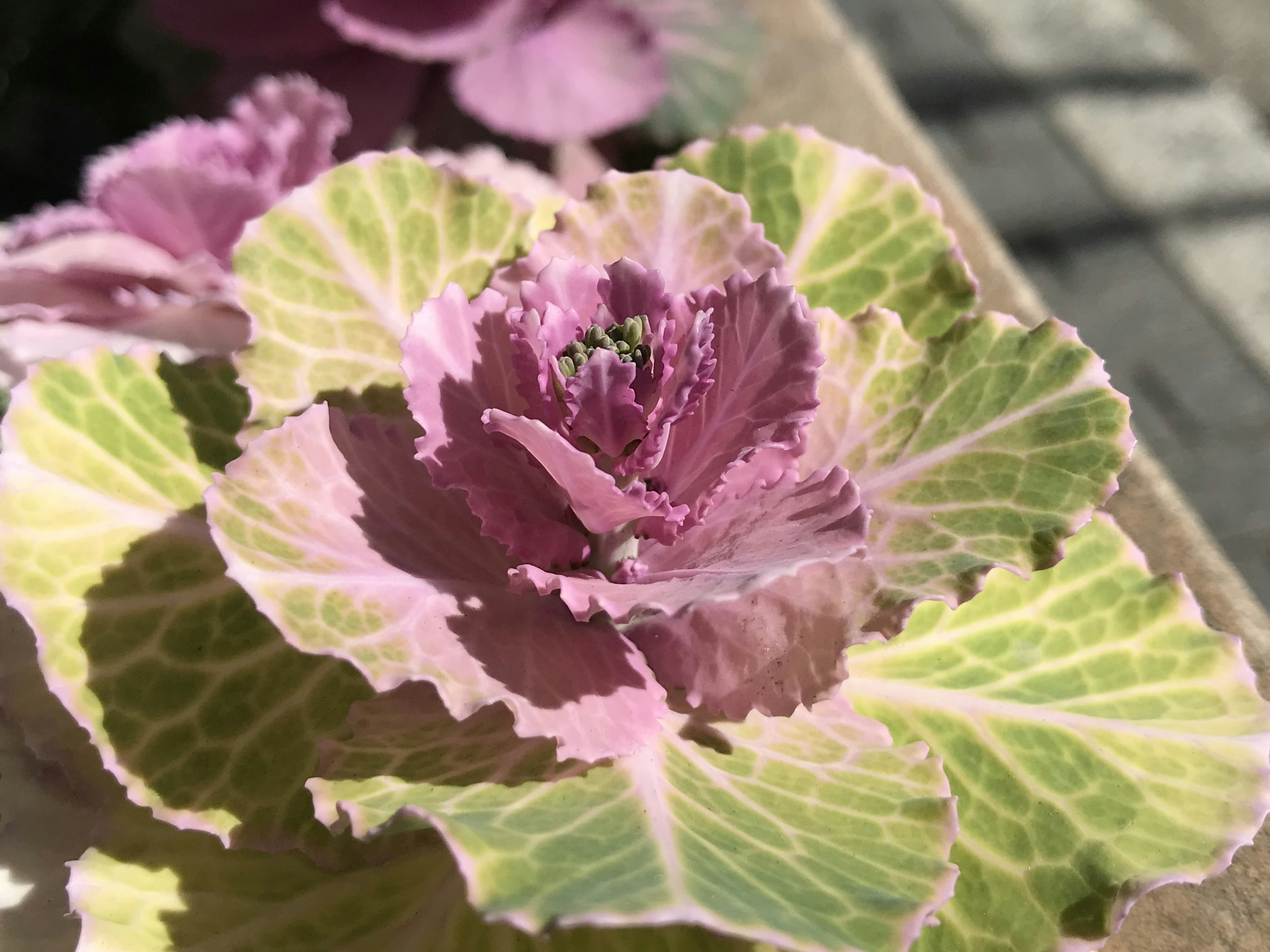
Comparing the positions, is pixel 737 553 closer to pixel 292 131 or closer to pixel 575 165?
pixel 292 131

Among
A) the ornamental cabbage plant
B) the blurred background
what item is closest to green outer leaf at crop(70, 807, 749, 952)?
the ornamental cabbage plant

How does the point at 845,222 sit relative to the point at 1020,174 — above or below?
above

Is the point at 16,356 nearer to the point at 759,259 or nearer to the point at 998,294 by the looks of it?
the point at 759,259

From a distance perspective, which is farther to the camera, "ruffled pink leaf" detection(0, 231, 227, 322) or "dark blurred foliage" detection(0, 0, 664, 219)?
"dark blurred foliage" detection(0, 0, 664, 219)

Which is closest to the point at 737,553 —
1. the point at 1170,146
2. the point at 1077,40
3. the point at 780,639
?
the point at 780,639

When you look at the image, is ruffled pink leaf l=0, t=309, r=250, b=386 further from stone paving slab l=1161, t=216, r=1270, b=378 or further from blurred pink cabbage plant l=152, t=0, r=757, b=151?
stone paving slab l=1161, t=216, r=1270, b=378

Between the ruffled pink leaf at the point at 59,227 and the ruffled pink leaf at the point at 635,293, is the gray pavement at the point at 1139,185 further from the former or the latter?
the ruffled pink leaf at the point at 59,227
